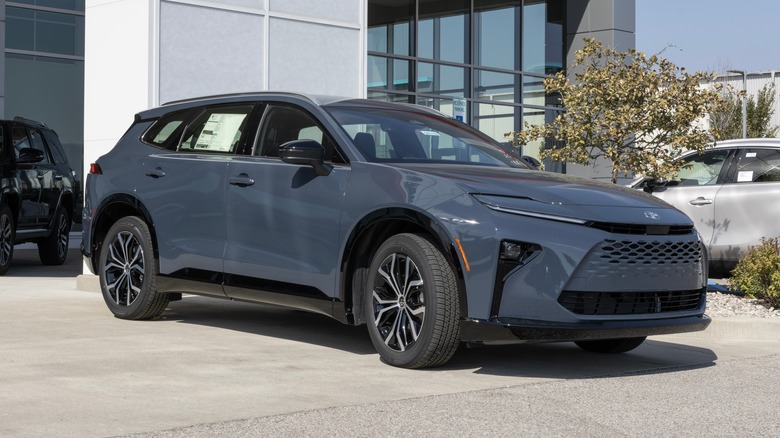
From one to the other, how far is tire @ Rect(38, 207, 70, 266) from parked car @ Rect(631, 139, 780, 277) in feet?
25.0

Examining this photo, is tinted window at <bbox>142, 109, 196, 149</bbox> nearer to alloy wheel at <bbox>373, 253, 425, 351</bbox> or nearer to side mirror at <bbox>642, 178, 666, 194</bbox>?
alloy wheel at <bbox>373, 253, 425, 351</bbox>

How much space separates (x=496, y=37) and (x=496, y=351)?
17506 mm

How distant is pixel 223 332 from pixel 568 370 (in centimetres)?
260

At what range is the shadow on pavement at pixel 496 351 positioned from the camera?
731 cm

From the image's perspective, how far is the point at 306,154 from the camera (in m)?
7.42

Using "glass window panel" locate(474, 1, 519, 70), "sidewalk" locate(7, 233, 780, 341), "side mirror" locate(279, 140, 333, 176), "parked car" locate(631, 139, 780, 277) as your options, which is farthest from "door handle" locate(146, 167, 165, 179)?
"glass window panel" locate(474, 1, 519, 70)

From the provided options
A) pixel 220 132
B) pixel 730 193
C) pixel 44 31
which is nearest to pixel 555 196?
pixel 220 132

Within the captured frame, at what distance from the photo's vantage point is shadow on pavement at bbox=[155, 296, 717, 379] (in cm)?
731

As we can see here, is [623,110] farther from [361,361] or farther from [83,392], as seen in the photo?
[83,392]

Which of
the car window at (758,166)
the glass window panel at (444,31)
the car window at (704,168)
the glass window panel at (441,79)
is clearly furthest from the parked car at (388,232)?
the glass window panel at (444,31)

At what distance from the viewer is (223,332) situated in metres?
8.55

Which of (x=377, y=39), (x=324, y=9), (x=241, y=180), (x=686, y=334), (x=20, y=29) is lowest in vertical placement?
(x=686, y=334)

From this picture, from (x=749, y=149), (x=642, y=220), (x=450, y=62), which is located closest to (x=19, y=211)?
(x=749, y=149)

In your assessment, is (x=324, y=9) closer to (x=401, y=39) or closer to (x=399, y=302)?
(x=399, y=302)
